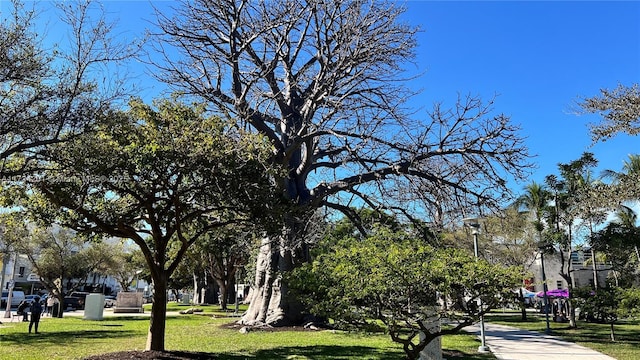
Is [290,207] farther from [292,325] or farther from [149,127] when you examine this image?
[292,325]

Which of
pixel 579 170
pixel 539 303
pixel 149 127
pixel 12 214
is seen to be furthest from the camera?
pixel 539 303

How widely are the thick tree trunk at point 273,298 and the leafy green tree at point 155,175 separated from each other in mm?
6087

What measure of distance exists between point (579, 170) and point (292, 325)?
772 inches

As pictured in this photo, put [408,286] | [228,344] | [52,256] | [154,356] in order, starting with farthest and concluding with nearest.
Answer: [52,256], [228,344], [154,356], [408,286]

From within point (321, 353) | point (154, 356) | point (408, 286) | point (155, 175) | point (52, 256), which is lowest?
point (321, 353)

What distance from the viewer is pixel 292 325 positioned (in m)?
18.1

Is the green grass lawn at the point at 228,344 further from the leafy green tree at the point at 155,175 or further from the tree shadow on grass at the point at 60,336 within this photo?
the leafy green tree at the point at 155,175

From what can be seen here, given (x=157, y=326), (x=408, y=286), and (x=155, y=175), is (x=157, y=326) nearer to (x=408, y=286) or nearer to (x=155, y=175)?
(x=155, y=175)

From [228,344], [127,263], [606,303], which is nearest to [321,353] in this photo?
[228,344]

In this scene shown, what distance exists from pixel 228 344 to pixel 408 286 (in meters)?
8.27

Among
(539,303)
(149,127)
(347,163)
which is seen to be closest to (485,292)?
(149,127)

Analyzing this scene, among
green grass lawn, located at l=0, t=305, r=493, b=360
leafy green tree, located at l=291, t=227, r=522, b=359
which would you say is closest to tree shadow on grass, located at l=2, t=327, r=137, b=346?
green grass lawn, located at l=0, t=305, r=493, b=360

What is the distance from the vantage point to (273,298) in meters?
18.9

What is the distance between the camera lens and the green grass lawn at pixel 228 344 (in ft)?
38.6
